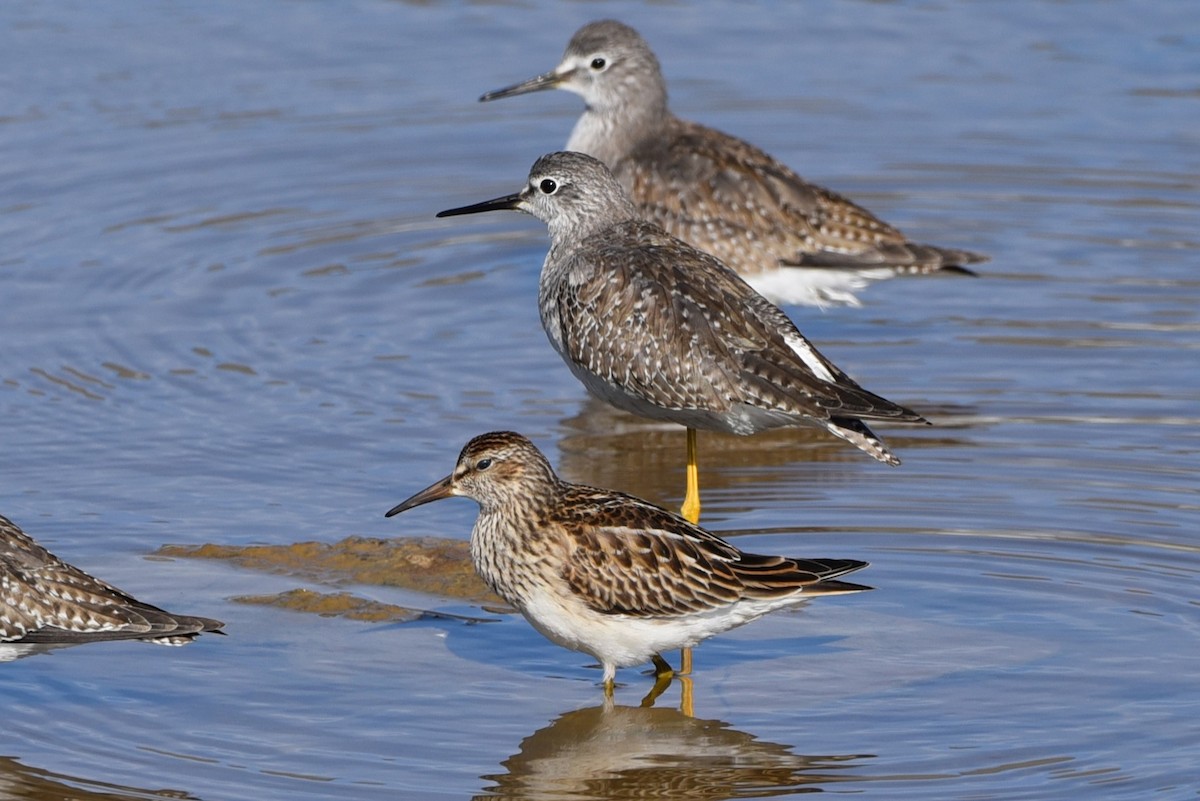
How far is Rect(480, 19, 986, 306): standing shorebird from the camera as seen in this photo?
14.0 metres

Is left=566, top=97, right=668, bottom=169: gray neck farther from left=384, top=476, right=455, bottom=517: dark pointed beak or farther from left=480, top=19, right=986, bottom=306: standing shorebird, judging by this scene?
left=384, top=476, right=455, bottom=517: dark pointed beak

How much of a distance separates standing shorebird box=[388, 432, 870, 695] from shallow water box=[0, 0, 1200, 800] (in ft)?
1.23

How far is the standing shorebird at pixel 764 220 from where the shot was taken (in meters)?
14.0

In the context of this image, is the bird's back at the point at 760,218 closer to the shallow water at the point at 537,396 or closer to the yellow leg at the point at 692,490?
the shallow water at the point at 537,396

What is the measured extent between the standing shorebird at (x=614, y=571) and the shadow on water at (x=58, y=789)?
5.91 ft

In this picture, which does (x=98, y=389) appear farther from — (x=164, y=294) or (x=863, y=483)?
(x=863, y=483)

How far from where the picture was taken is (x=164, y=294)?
14289 mm

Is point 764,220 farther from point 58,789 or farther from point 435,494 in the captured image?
point 58,789

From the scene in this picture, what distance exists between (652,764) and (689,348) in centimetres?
286

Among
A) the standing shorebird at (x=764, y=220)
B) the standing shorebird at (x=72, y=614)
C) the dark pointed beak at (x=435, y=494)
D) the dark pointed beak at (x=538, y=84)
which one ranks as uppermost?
the dark pointed beak at (x=538, y=84)

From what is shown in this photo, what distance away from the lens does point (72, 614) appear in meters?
8.59

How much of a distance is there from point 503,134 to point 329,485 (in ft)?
23.2

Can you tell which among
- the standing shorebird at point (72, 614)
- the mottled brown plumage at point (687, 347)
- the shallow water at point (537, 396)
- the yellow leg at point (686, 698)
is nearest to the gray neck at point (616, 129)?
the shallow water at point (537, 396)

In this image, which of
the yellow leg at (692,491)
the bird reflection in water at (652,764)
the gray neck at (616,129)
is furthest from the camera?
the gray neck at (616,129)
